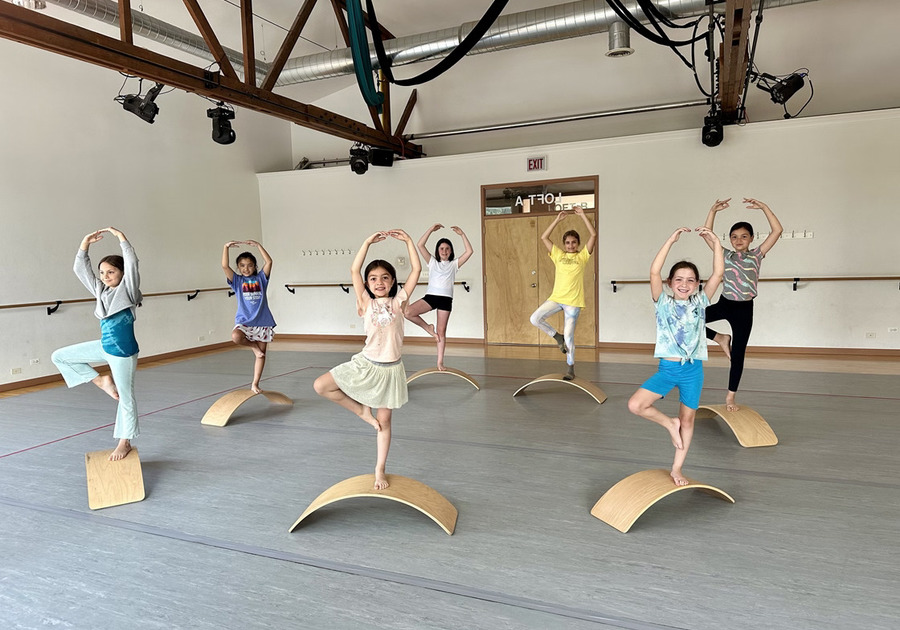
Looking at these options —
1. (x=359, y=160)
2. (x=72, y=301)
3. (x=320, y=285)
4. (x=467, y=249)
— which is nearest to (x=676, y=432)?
(x=467, y=249)

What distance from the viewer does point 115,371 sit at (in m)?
3.80

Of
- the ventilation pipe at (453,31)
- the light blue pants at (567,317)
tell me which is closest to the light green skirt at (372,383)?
the light blue pants at (567,317)

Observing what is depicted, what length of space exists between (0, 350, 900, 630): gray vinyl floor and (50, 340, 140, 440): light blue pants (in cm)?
38

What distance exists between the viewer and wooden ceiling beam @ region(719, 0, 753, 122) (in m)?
4.16

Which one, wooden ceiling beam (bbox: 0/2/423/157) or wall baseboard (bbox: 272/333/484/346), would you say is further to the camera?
wall baseboard (bbox: 272/333/484/346)

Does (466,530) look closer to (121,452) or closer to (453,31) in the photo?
(121,452)

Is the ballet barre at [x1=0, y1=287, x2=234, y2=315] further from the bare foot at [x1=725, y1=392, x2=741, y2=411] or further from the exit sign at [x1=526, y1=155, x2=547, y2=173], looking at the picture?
the bare foot at [x1=725, y1=392, x2=741, y2=411]

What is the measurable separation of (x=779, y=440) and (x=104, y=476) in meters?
4.66

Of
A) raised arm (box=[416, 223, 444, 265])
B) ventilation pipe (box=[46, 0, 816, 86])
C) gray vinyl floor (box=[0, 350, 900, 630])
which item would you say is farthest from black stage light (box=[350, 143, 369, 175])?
gray vinyl floor (box=[0, 350, 900, 630])

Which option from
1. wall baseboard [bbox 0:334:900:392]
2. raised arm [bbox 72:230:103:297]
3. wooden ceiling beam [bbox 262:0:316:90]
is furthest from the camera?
wall baseboard [bbox 0:334:900:392]

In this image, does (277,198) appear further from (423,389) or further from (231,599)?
(231,599)

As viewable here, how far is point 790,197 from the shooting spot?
7.71 metres

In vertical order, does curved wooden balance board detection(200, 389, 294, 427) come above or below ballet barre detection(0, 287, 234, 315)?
below

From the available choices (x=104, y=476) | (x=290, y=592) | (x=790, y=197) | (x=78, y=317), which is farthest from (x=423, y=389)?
(x=790, y=197)
